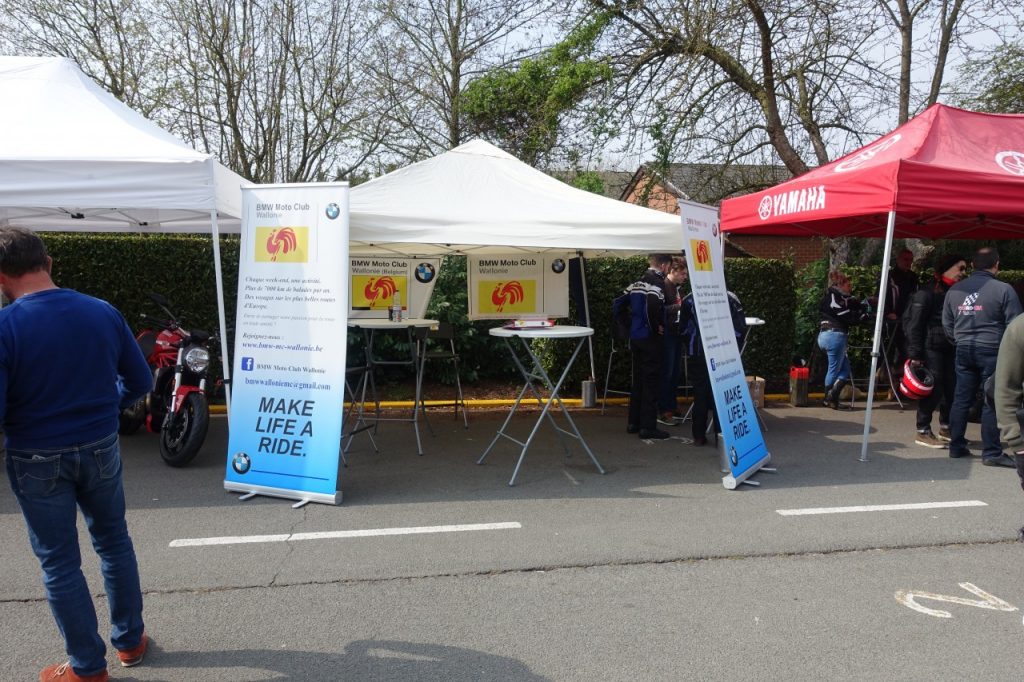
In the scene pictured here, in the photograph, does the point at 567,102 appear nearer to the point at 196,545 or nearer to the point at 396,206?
the point at 396,206

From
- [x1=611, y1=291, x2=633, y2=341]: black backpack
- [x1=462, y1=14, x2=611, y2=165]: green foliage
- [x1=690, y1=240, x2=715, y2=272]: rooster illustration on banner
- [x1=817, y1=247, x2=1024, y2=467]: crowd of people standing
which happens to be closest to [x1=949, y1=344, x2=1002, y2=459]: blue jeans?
[x1=817, y1=247, x2=1024, y2=467]: crowd of people standing

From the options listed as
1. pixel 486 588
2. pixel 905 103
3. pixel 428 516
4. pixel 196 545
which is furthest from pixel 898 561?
pixel 905 103

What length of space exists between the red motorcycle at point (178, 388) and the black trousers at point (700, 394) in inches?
170

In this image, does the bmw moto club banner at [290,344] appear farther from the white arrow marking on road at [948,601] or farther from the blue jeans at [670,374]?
the blue jeans at [670,374]

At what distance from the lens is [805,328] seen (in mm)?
10984

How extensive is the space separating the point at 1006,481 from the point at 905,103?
7.75 m

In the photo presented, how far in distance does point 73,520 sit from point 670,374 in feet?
21.4

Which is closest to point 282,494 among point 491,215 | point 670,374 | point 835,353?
point 491,215

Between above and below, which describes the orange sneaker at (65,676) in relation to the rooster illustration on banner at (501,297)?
below

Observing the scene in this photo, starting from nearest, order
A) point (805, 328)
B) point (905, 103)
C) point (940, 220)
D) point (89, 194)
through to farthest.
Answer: point (89, 194) → point (940, 220) → point (805, 328) → point (905, 103)

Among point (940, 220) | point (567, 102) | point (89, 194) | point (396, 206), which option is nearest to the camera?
point (89, 194)

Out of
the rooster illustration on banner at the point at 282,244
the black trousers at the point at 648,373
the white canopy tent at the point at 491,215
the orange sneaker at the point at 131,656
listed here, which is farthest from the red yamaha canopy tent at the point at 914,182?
the orange sneaker at the point at 131,656

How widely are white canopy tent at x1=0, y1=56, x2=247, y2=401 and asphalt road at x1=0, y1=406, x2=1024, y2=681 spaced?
73.8 inches

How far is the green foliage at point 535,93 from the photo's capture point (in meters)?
12.7
